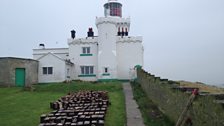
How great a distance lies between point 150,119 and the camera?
10.1m

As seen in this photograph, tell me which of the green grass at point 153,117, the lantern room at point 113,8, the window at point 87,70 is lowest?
the green grass at point 153,117

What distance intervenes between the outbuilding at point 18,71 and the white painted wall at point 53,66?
68cm

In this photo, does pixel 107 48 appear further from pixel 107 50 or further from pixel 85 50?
pixel 85 50

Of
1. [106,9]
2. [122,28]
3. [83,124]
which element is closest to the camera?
[83,124]

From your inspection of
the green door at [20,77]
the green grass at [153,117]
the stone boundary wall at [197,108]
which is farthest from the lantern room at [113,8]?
the stone boundary wall at [197,108]

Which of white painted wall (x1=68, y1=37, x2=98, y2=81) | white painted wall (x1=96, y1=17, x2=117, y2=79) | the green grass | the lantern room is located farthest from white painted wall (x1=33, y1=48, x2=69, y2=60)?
the green grass

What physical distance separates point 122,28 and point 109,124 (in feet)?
100

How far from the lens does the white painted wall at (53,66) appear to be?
32000 mm

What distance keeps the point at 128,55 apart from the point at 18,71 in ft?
42.2

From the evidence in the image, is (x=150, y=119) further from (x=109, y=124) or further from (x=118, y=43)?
(x=118, y=43)

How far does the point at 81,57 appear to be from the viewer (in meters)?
34.7

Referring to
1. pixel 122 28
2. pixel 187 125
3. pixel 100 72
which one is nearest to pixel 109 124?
pixel 187 125

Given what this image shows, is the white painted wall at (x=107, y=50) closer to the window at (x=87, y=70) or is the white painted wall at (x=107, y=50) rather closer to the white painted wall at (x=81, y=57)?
the white painted wall at (x=81, y=57)

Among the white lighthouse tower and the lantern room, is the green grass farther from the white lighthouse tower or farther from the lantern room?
the lantern room
